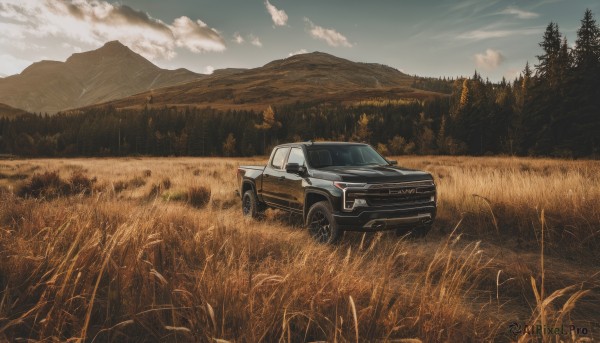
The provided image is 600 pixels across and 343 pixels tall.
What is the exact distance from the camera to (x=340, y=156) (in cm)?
Result: 815

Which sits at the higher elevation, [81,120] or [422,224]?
[81,120]

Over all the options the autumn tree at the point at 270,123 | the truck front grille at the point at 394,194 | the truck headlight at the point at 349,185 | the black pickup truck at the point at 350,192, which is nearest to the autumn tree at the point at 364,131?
the autumn tree at the point at 270,123

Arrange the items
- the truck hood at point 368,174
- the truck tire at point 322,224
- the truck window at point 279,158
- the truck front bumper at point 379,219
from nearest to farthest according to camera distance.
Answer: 1. the truck front bumper at point 379,219
2. the truck hood at point 368,174
3. the truck tire at point 322,224
4. the truck window at point 279,158

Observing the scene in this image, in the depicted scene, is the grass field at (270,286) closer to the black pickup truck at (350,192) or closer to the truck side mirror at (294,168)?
the black pickup truck at (350,192)

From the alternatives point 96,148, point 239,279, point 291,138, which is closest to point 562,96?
point 239,279

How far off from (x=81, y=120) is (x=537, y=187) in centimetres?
13161

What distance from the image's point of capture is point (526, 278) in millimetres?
4695

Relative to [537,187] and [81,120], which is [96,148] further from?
[537,187]

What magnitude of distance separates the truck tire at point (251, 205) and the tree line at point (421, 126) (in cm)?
4087

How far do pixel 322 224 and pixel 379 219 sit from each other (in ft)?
3.96

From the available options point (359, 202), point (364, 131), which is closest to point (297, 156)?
point (359, 202)

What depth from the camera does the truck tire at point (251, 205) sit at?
378 inches

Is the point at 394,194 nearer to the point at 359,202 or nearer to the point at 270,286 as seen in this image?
the point at 359,202

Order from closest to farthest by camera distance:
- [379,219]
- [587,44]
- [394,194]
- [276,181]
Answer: [379,219], [394,194], [276,181], [587,44]
